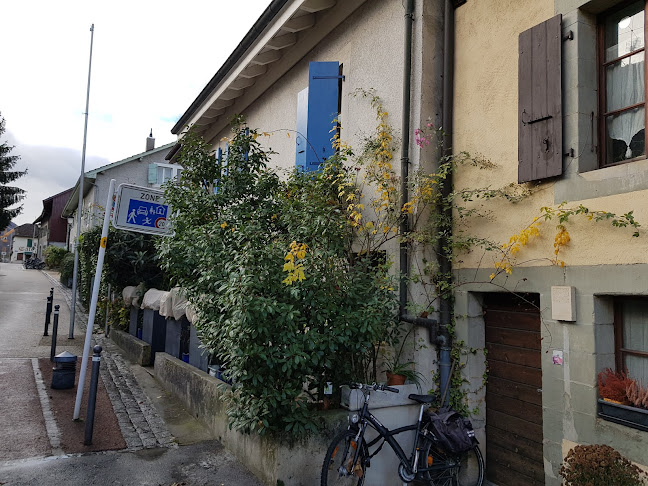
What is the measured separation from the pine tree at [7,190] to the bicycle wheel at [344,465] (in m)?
35.2

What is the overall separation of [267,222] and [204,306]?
5.35ft

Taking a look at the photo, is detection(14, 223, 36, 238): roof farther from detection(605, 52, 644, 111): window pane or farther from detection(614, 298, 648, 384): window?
detection(614, 298, 648, 384): window

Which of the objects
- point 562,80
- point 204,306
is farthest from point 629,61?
point 204,306

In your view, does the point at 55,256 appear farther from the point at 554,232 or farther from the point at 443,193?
the point at 554,232

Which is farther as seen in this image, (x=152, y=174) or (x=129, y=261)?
(x=152, y=174)

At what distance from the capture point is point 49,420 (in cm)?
610

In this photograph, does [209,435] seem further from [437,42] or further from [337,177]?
[437,42]

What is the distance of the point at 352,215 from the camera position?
5762mm

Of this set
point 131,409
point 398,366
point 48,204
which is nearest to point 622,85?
point 398,366

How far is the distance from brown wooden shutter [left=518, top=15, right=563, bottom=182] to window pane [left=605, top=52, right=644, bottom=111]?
43 centimetres

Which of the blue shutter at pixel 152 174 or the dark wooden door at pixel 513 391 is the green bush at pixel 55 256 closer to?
the blue shutter at pixel 152 174

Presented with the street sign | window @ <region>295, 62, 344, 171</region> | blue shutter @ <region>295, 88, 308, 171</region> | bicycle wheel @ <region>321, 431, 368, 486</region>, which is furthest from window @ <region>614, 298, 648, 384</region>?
the street sign

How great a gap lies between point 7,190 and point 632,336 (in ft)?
126

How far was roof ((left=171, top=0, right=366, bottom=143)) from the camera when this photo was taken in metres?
7.44
